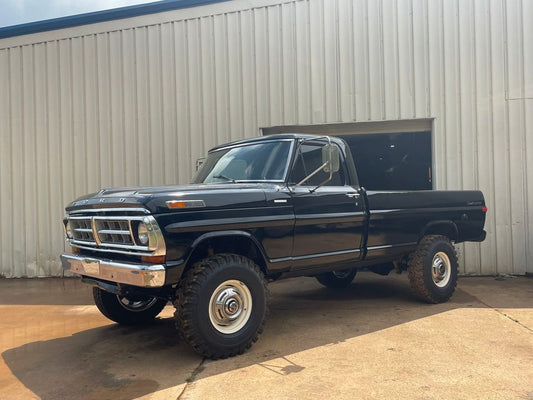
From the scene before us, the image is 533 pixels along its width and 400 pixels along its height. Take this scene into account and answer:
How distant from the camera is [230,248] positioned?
4.13m

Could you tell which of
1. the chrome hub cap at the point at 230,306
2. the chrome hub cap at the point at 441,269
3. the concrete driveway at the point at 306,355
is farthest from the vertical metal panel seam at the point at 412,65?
the chrome hub cap at the point at 230,306

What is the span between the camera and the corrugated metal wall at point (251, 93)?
7766 mm

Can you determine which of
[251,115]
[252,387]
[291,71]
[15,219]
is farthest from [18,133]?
[252,387]

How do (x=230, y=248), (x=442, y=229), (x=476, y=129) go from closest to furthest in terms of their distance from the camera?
(x=230, y=248), (x=442, y=229), (x=476, y=129)

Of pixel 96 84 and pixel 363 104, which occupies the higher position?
pixel 96 84

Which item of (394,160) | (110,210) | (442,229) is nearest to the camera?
(110,210)

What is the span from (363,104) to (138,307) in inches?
217

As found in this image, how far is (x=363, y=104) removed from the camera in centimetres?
804

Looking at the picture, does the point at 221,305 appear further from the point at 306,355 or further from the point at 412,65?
the point at 412,65

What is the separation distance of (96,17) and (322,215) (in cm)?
701

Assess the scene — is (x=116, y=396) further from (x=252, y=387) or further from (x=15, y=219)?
(x=15, y=219)

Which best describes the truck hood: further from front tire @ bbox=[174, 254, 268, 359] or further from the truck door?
front tire @ bbox=[174, 254, 268, 359]

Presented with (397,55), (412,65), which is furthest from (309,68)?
(412,65)

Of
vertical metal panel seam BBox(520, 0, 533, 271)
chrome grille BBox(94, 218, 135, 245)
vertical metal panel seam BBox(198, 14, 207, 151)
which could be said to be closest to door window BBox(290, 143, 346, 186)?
chrome grille BBox(94, 218, 135, 245)
